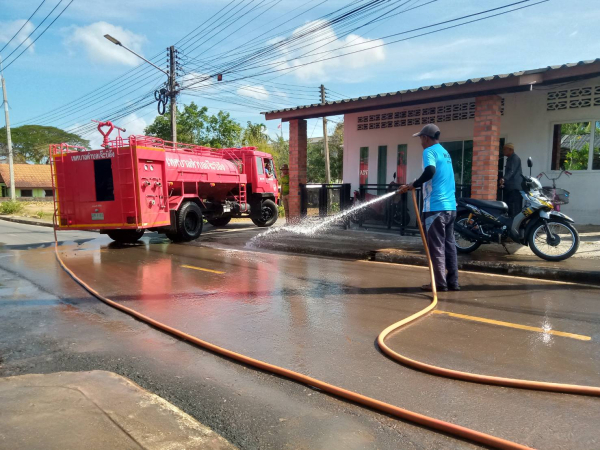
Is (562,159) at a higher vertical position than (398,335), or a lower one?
higher

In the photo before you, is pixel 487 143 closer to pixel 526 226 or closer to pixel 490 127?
pixel 490 127

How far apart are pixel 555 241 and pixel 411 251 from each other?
2.40 meters

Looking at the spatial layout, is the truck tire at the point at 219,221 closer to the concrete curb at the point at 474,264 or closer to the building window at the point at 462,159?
the concrete curb at the point at 474,264

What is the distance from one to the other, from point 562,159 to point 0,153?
74531 millimetres

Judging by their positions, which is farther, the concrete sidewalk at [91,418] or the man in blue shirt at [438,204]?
the man in blue shirt at [438,204]

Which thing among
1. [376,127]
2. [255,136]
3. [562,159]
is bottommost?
[562,159]

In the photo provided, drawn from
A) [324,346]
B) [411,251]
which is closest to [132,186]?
[411,251]

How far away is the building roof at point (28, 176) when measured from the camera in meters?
56.0

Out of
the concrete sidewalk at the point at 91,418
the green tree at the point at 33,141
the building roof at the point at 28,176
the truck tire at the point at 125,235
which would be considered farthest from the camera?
the green tree at the point at 33,141

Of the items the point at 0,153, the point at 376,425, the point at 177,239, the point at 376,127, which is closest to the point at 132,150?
the point at 177,239

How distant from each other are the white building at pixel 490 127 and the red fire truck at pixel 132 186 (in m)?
3.16

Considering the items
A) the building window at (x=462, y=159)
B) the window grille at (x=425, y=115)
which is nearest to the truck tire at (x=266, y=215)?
the window grille at (x=425, y=115)

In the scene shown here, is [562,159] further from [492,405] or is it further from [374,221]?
[492,405]

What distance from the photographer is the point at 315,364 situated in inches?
138
